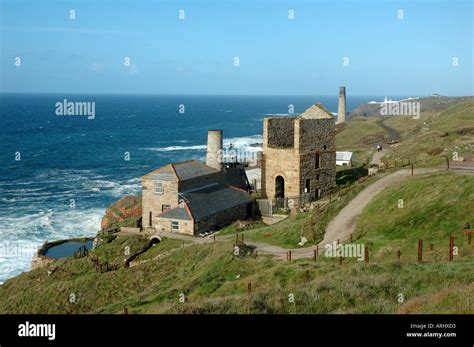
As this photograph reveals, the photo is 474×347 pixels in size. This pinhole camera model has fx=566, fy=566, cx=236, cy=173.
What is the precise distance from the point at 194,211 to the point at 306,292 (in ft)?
73.5

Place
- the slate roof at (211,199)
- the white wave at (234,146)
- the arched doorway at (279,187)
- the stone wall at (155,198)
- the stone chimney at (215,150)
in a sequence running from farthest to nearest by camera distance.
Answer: the white wave at (234,146) → the stone chimney at (215,150) → the arched doorway at (279,187) → the stone wall at (155,198) → the slate roof at (211,199)

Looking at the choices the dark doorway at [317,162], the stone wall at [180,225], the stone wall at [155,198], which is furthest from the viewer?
the dark doorway at [317,162]

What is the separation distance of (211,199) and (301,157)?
767 cm

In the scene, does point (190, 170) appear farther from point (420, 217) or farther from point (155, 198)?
point (420, 217)

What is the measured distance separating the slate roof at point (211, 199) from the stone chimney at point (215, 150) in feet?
8.63

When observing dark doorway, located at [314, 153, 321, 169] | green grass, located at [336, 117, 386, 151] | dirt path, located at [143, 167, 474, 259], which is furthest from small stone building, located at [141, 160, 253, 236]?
green grass, located at [336, 117, 386, 151]

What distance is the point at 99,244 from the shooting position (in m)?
41.5

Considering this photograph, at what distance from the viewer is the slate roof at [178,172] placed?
42062 mm

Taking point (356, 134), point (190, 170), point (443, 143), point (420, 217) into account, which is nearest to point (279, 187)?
point (190, 170)

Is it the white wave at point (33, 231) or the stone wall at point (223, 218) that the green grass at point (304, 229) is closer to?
the stone wall at point (223, 218)

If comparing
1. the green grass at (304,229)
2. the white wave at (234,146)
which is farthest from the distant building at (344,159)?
the white wave at (234,146)

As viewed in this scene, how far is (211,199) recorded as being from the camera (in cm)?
4234

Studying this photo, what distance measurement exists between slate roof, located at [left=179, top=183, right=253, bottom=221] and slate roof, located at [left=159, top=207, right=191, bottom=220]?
1.48 feet
